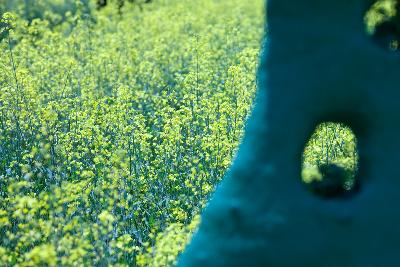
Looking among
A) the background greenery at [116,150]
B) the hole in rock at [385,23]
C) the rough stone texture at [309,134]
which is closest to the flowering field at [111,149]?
the background greenery at [116,150]

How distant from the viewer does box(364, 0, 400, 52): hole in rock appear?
4.86 meters

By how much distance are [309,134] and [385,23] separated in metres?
0.92

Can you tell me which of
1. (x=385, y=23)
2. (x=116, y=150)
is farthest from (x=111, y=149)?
(x=385, y=23)

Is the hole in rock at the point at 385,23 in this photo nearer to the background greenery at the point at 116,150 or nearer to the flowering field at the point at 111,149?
the background greenery at the point at 116,150

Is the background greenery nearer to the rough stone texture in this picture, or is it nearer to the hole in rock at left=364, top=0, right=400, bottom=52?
the hole in rock at left=364, top=0, right=400, bottom=52

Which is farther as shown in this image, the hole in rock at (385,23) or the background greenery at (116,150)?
the background greenery at (116,150)

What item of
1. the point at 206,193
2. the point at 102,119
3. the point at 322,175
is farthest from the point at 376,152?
the point at 102,119

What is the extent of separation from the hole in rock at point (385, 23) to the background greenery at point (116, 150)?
0.5 inches

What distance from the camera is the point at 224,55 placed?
557 inches

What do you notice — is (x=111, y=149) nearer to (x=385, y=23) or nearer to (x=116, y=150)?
(x=116, y=150)

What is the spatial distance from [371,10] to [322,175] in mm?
1168

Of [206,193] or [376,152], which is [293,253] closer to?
[376,152]

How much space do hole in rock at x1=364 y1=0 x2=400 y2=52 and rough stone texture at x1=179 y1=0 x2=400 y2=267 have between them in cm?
8

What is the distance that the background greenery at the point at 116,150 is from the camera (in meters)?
6.46
